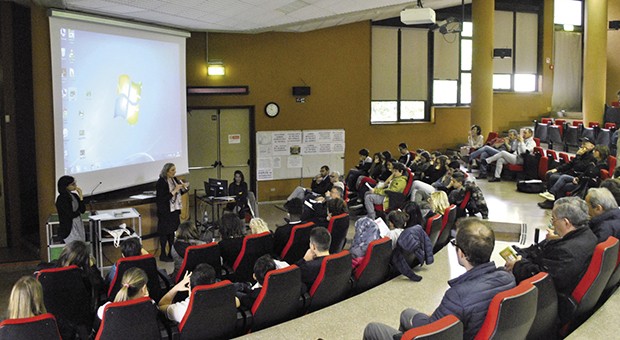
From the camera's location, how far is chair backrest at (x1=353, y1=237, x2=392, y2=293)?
5.77m

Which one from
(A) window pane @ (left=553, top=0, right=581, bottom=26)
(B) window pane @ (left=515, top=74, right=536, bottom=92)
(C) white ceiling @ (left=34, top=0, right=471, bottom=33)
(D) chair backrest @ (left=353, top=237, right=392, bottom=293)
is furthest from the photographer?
(A) window pane @ (left=553, top=0, right=581, bottom=26)

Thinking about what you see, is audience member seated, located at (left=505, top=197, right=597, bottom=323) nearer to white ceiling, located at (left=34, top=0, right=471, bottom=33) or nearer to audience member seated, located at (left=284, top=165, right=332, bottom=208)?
white ceiling, located at (left=34, top=0, right=471, bottom=33)

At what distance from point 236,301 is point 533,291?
221 centimetres

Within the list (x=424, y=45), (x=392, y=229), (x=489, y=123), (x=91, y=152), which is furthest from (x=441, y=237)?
(x=424, y=45)

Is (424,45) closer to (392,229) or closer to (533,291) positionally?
(392,229)

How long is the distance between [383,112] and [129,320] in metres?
13.0

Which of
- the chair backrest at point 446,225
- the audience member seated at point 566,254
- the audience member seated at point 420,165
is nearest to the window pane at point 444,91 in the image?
the audience member seated at point 420,165

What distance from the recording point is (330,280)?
17.4 feet

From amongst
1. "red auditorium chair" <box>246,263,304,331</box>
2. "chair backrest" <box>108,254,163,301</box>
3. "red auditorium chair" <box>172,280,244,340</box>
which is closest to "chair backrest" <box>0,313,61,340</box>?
"red auditorium chair" <box>172,280,244,340</box>

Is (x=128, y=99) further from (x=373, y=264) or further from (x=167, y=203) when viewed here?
(x=373, y=264)

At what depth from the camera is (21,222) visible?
1004 centimetres

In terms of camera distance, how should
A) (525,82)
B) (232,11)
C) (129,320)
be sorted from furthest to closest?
(525,82) < (232,11) < (129,320)

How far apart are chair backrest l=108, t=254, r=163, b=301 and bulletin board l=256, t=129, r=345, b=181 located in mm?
8717

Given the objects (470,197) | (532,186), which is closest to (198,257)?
(470,197)
